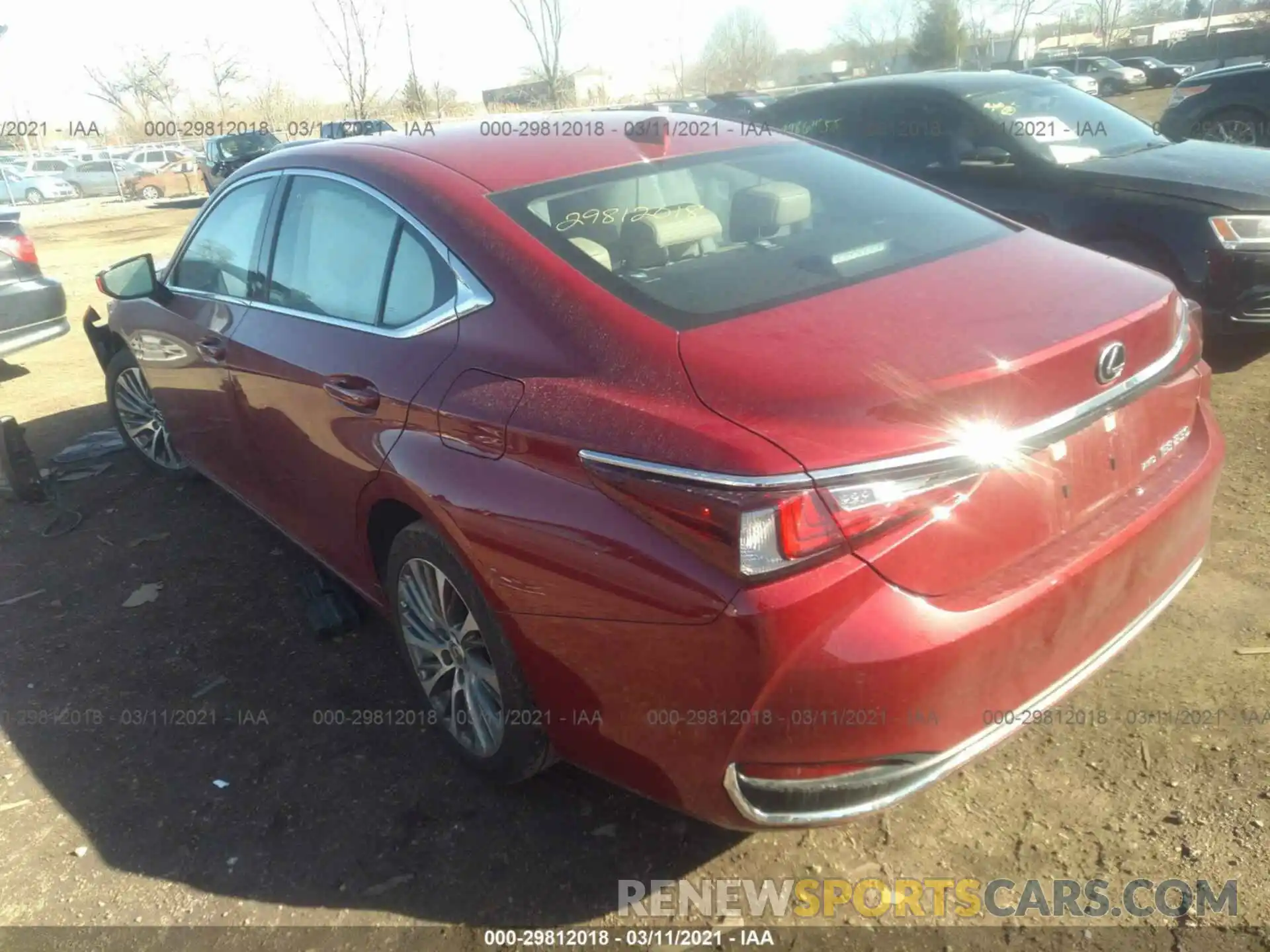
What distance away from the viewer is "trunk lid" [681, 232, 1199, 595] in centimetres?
188

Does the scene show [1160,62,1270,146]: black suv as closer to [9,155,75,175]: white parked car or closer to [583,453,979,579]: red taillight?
[583,453,979,579]: red taillight

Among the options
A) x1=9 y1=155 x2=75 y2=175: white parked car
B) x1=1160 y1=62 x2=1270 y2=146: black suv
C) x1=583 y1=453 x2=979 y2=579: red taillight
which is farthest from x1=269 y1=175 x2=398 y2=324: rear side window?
x1=9 y1=155 x2=75 y2=175: white parked car

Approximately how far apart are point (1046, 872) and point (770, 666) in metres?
1.02

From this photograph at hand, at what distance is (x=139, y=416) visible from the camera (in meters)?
5.26

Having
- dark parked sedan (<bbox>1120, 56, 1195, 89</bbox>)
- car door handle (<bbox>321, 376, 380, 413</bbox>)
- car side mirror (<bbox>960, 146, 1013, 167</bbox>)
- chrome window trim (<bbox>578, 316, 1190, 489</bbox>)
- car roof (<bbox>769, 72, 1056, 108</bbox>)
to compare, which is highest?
car roof (<bbox>769, 72, 1056, 108</bbox>)

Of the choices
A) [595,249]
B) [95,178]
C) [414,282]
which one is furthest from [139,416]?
[95,178]

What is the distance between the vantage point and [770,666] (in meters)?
1.83

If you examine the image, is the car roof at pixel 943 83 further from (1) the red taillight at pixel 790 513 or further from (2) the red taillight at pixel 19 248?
(2) the red taillight at pixel 19 248

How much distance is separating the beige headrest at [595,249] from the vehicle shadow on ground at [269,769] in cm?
142

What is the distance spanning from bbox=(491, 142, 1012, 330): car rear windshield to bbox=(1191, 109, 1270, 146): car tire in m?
10.7

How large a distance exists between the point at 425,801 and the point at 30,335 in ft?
18.7

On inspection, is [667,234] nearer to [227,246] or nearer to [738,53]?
[227,246]

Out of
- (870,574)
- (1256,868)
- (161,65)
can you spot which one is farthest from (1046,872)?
(161,65)

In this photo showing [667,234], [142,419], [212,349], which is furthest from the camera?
[142,419]
